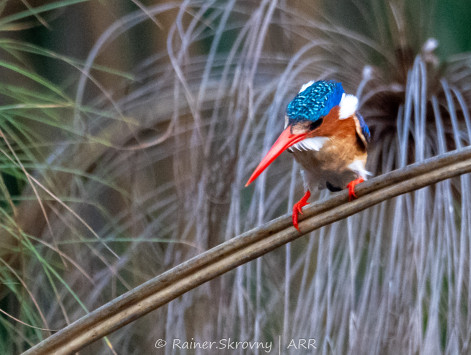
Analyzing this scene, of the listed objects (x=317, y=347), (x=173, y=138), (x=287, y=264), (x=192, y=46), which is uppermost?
(x=192, y=46)

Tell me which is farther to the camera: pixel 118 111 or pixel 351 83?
pixel 118 111

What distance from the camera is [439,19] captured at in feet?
3.78

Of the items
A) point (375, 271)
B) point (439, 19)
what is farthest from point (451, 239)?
point (439, 19)

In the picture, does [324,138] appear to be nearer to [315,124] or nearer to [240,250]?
[315,124]

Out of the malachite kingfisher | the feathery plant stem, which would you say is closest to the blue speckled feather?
the malachite kingfisher

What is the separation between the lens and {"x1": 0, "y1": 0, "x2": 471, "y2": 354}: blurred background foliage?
3.65 feet

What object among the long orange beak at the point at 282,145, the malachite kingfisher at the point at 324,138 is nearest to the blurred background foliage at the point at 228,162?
the malachite kingfisher at the point at 324,138

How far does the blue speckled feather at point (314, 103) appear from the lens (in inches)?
34.4

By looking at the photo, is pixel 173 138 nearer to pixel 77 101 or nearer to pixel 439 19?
pixel 77 101

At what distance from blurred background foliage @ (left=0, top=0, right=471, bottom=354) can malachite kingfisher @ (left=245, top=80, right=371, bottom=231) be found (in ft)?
0.51

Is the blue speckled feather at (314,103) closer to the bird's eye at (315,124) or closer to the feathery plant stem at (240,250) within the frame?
the bird's eye at (315,124)

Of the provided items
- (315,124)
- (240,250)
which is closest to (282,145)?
(315,124)

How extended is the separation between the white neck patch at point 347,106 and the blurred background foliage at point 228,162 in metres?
0.18

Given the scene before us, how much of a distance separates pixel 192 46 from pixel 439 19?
18.9 inches
